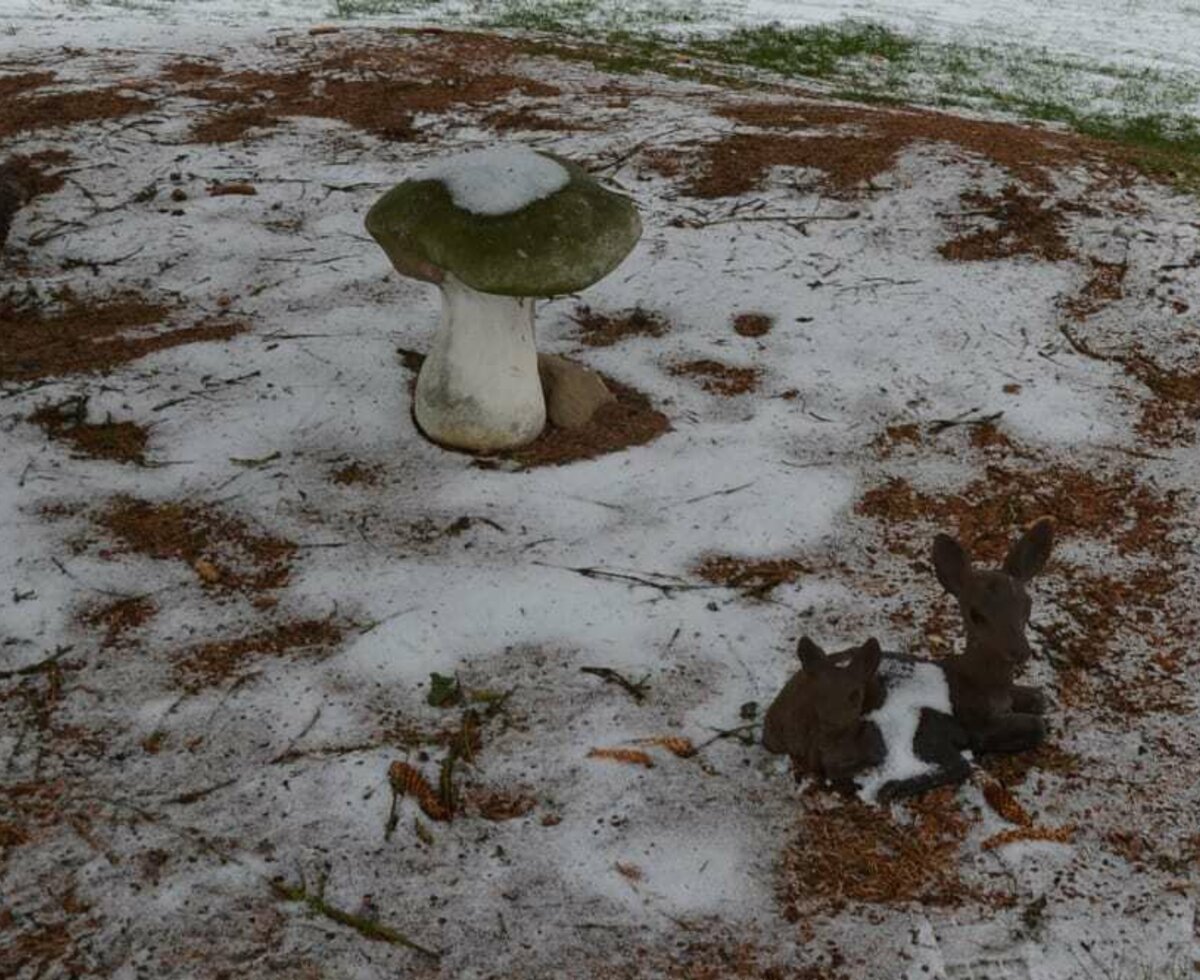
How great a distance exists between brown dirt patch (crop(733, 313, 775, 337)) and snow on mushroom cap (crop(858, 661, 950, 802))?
2.38 m

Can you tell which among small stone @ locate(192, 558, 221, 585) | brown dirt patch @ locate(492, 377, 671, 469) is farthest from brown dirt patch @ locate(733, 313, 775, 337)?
small stone @ locate(192, 558, 221, 585)

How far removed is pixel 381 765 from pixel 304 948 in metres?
0.51

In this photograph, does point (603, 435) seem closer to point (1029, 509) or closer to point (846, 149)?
point (1029, 509)

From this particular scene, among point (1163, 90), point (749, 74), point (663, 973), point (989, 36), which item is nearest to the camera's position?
point (663, 973)

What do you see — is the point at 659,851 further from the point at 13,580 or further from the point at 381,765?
the point at 13,580

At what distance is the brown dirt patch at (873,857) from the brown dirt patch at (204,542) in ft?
5.77

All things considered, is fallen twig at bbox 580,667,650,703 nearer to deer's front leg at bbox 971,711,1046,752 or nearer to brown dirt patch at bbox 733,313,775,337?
deer's front leg at bbox 971,711,1046,752

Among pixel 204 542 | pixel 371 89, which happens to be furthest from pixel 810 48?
pixel 204 542

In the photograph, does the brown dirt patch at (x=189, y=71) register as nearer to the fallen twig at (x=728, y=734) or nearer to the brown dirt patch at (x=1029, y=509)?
the brown dirt patch at (x=1029, y=509)

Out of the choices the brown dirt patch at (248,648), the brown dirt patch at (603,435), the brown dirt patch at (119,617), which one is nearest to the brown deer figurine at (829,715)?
the brown dirt patch at (248,648)

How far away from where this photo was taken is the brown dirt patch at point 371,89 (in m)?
7.04

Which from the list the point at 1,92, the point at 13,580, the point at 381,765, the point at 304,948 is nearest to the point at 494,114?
the point at 1,92

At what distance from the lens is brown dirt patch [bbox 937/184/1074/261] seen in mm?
5422

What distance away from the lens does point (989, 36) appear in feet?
43.8
